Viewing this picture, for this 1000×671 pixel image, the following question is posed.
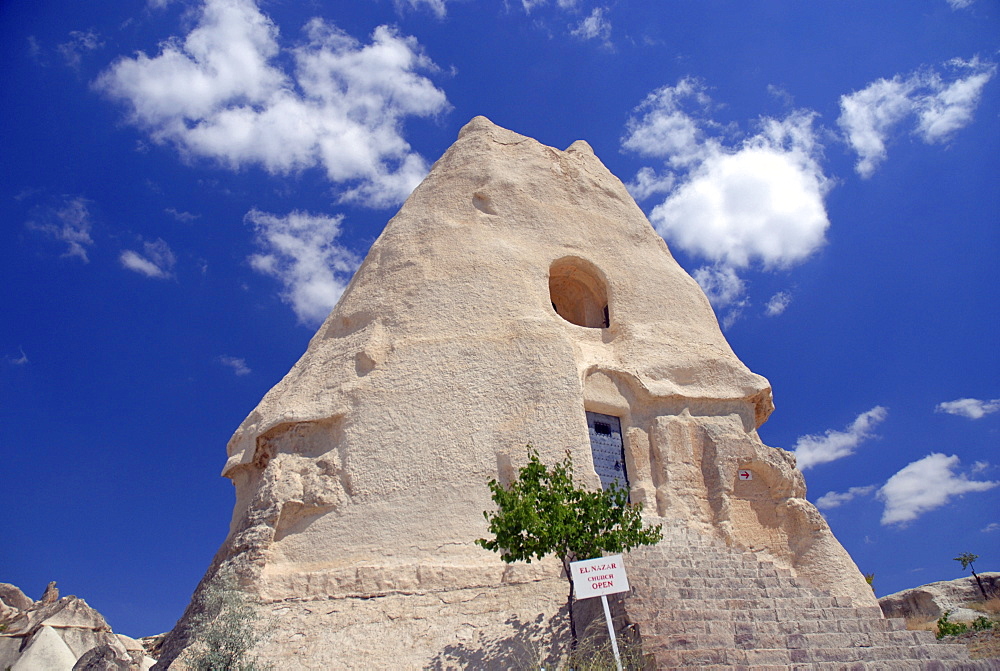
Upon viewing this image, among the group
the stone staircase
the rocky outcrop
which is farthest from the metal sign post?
the rocky outcrop

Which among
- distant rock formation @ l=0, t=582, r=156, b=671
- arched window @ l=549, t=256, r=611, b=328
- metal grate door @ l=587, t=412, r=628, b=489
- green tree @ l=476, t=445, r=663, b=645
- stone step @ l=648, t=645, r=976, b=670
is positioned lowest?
stone step @ l=648, t=645, r=976, b=670

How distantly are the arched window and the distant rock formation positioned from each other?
517 inches

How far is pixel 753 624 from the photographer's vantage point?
768 centimetres

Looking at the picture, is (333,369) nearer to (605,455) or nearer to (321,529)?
(321,529)

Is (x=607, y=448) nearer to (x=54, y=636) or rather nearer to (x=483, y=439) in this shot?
(x=483, y=439)

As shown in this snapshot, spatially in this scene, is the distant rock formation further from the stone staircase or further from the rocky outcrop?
the rocky outcrop

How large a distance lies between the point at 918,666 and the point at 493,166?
435 inches

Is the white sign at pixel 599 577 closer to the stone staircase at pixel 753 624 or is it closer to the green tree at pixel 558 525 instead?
the green tree at pixel 558 525

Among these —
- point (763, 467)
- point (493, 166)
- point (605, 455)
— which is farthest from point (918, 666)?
point (493, 166)

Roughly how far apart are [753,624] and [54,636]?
1829 cm

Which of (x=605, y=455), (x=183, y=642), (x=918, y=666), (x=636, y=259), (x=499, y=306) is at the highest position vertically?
(x=636, y=259)

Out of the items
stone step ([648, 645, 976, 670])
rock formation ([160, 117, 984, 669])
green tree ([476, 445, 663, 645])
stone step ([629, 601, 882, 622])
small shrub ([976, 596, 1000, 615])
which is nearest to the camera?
stone step ([648, 645, 976, 670])

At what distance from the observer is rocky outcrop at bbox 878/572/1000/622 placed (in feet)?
60.6

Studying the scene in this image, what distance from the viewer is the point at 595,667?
6.77m
